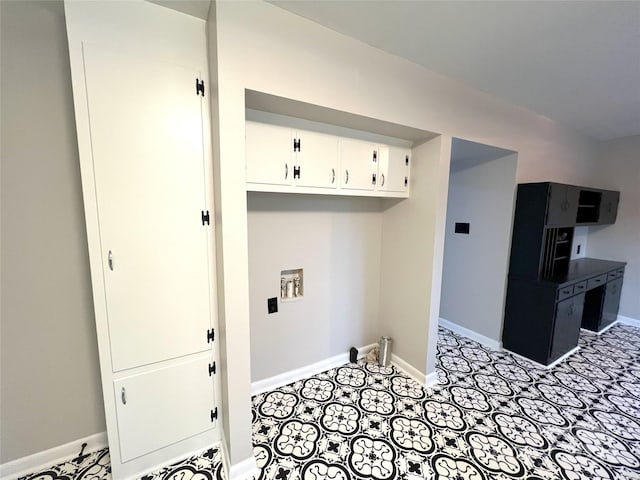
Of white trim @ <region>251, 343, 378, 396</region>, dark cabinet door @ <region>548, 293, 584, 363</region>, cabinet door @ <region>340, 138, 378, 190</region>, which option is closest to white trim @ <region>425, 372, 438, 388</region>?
white trim @ <region>251, 343, 378, 396</region>

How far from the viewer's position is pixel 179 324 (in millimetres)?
1507

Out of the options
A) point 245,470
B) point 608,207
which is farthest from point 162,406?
point 608,207

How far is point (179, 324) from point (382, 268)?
193 centimetres

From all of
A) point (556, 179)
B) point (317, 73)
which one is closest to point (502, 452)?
point (317, 73)

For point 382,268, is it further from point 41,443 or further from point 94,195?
point 41,443

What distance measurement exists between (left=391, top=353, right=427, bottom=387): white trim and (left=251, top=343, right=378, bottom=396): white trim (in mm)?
291

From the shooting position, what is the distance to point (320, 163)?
1930mm

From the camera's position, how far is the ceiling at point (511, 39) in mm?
1349

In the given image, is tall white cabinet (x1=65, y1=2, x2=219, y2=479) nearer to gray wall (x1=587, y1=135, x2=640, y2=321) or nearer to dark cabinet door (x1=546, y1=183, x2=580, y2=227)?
dark cabinet door (x1=546, y1=183, x2=580, y2=227)

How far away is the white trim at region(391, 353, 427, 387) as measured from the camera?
235cm

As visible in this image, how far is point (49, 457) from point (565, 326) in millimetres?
4422

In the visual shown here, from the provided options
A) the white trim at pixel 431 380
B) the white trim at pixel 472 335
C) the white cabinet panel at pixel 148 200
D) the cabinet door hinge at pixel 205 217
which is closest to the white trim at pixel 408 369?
the white trim at pixel 431 380

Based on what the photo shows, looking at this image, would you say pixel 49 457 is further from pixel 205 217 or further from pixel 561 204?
pixel 561 204

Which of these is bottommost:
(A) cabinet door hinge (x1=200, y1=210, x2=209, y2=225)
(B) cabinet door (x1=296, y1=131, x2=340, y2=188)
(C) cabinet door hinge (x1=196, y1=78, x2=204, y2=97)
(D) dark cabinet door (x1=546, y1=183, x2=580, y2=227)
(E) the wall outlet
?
(E) the wall outlet
